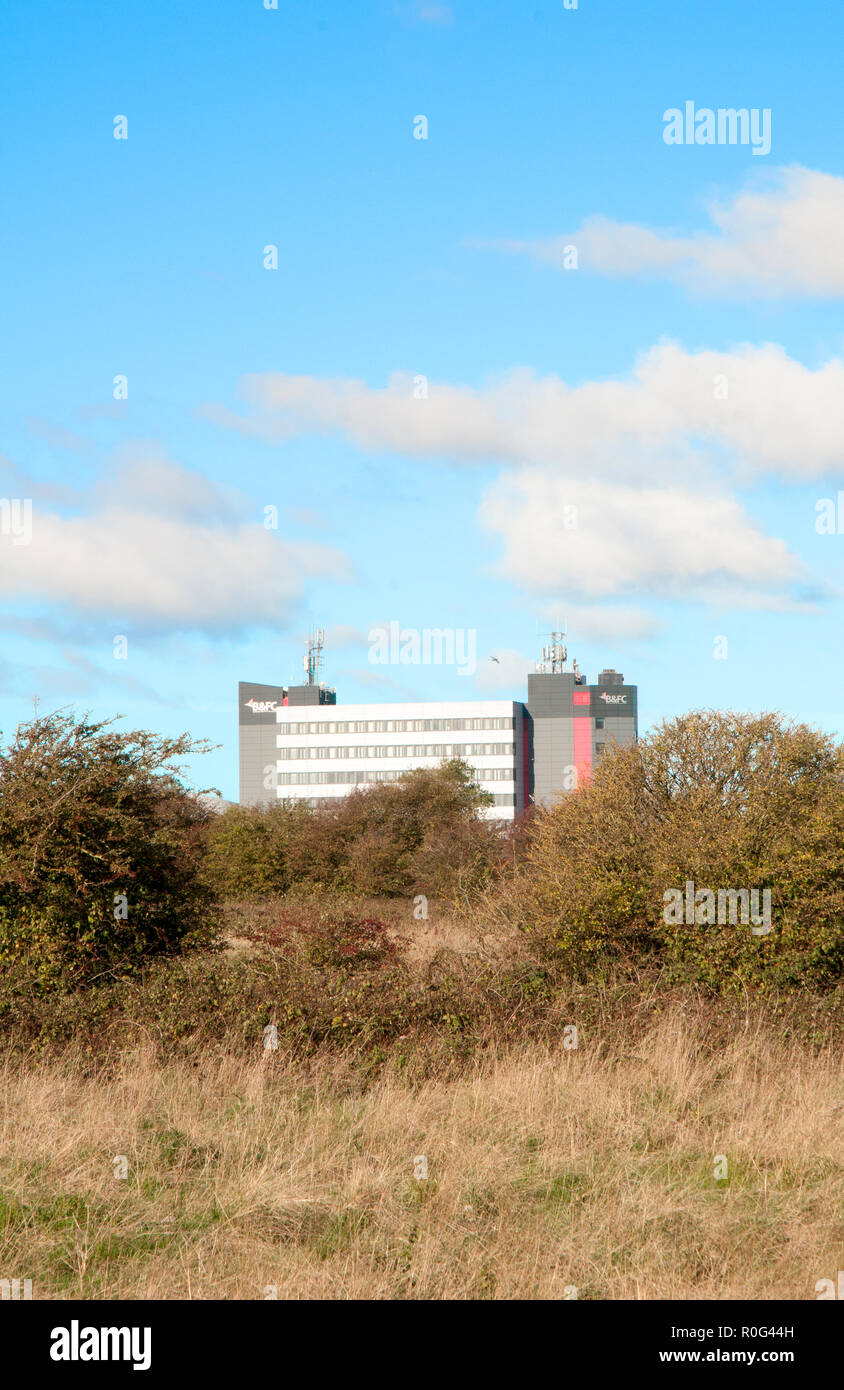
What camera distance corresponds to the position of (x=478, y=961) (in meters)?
10.6

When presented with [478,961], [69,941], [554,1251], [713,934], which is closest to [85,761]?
[69,941]

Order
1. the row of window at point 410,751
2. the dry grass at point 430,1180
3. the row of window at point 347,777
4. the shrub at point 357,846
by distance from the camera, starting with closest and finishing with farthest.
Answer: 1. the dry grass at point 430,1180
2. the shrub at point 357,846
3. the row of window at point 347,777
4. the row of window at point 410,751

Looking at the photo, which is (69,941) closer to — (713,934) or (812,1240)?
(713,934)

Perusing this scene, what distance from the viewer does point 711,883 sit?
1132cm

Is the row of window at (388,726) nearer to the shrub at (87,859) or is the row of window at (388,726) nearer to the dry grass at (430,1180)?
the shrub at (87,859)

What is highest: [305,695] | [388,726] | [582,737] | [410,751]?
[305,695]

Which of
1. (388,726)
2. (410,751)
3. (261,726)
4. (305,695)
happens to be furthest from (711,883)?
(261,726)

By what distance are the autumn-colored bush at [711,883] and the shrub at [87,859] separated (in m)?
3.97

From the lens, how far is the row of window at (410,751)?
14250cm

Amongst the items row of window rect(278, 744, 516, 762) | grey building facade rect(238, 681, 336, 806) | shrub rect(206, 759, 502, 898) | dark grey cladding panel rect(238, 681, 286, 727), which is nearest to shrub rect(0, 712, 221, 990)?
shrub rect(206, 759, 502, 898)

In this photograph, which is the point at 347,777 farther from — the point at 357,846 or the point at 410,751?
the point at 357,846

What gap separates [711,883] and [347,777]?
135 meters

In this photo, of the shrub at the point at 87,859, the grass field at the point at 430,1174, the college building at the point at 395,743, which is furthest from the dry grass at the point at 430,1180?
the college building at the point at 395,743
